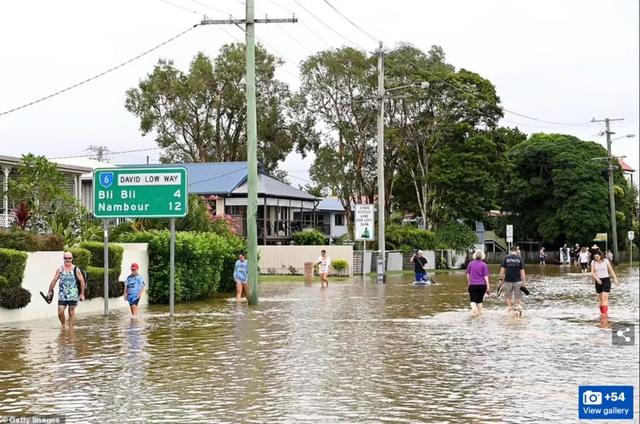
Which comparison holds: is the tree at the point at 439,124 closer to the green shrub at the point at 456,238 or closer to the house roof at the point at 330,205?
the green shrub at the point at 456,238

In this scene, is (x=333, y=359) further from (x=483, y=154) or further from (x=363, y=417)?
(x=483, y=154)

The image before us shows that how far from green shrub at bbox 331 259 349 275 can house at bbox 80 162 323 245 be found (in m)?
8.00

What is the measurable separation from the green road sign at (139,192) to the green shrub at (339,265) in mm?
25976

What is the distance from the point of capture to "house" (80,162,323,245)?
59.7 meters

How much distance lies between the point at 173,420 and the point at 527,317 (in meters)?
14.5

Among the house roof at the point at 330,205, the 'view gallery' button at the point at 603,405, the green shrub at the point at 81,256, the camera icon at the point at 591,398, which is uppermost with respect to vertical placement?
the house roof at the point at 330,205

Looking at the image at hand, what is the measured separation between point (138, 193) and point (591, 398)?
1864 centimetres

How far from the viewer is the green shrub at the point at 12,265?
2225 centimetres

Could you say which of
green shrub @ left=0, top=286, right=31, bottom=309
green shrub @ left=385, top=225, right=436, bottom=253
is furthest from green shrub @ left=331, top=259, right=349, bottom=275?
green shrub @ left=0, top=286, right=31, bottom=309

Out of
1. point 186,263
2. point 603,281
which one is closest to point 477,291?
point 603,281

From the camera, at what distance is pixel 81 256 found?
25516mm

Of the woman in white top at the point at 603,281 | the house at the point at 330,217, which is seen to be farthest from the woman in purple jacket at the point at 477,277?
the house at the point at 330,217

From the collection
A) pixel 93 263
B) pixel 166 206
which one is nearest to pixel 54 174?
pixel 93 263

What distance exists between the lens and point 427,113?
65062mm
